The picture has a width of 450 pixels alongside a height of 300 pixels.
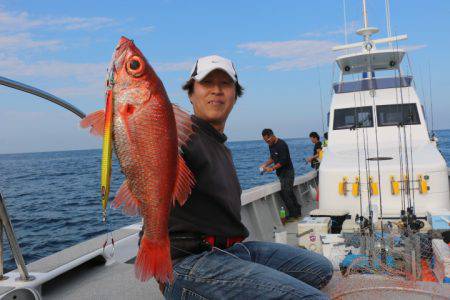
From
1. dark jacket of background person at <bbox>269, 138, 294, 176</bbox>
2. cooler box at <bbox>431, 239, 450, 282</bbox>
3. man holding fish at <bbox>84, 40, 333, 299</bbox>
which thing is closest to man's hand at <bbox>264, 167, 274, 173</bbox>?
dark jacket of background person at <bbox>269, 138, 294, 176</bbox>

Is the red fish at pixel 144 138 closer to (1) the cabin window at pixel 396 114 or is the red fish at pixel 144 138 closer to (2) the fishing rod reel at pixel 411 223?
(2) the fishing rod reel at pixel 411 223

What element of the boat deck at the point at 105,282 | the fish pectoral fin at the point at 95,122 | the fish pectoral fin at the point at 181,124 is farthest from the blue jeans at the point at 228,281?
the fish pectoral fin at the point at 95,122

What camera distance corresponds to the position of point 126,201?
1.86 metres

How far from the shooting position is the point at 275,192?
9.86 metres

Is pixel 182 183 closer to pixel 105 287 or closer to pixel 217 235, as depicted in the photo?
pixel 217 235

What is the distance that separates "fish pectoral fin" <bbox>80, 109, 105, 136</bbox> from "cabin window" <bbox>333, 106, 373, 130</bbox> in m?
8.83

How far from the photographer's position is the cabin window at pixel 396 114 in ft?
31.7

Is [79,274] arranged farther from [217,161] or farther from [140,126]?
[140,126]

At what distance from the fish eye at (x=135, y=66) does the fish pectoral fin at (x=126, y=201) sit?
1.52 ft

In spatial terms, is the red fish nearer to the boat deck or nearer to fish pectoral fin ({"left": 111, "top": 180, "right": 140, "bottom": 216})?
fish pectoral fin ({"left": 111, "top": 180, "right": 140, "bottom": 216})

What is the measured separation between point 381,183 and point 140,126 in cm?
670

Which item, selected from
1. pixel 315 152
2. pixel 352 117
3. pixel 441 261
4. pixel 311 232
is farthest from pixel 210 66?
pixel 315 152

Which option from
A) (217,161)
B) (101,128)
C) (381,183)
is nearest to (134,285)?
(217,161)

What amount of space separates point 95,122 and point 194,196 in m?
0.92
